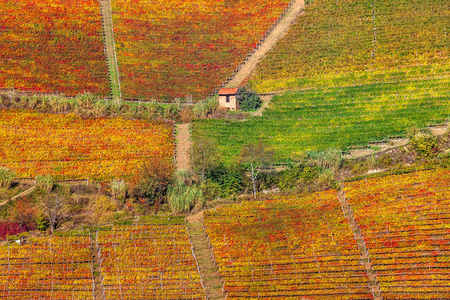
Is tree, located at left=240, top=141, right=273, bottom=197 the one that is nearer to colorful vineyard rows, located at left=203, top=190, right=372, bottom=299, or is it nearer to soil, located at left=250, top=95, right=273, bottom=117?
colorful vineyard rows, located at left=203, top=190, right=372, bottom=299

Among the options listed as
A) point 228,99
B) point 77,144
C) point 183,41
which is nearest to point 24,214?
point 77,144

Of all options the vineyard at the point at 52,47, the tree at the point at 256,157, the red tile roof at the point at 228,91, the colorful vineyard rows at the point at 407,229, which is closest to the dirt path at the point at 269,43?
the red tile roof at the point at 228,91

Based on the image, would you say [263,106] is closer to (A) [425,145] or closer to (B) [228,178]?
(B) [228,178]

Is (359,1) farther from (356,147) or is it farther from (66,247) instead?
(66,247)

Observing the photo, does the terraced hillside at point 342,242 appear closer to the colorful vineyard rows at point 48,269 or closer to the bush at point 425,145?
the bush at point 425,145

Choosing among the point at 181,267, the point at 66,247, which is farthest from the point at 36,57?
the point at 181,267

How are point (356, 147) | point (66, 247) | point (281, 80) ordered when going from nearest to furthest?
1. point (66, 247)
2. point (356, 147)
3. point (281, 80)

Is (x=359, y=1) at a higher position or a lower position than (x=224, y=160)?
higher

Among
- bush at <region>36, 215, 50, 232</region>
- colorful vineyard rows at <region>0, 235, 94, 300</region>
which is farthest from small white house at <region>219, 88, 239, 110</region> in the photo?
colorful vineyard rows at <region>0, 235, 94, 300</region>
